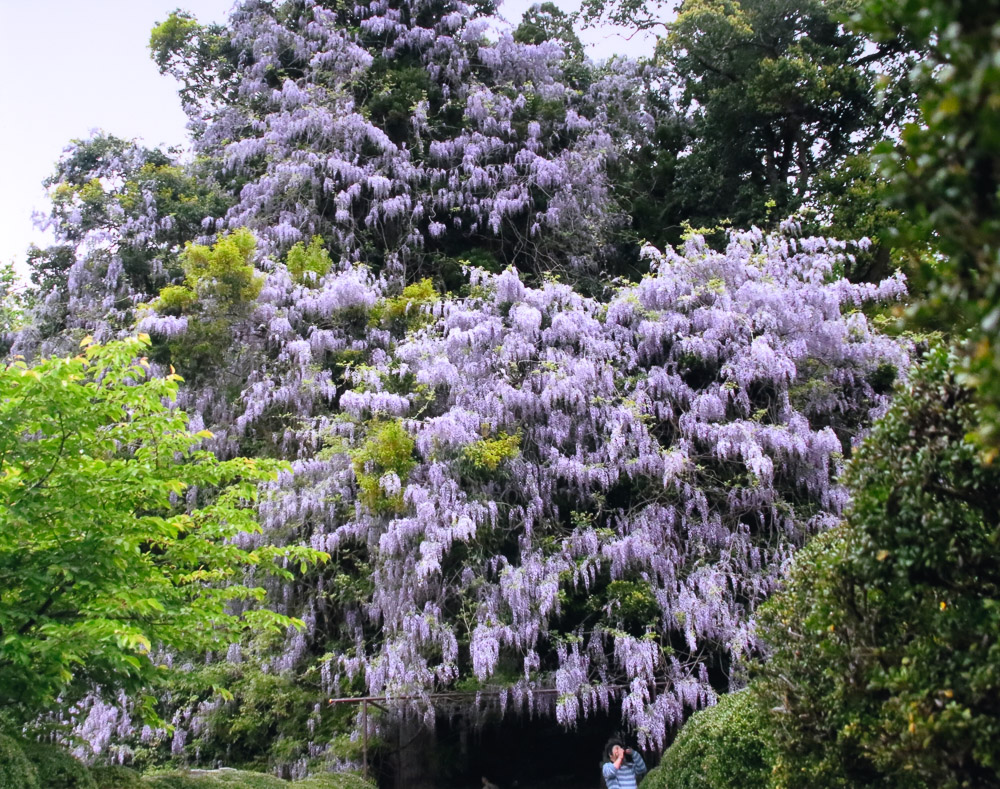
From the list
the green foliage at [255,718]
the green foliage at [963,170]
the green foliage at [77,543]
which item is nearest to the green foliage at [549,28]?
the green foliage at [255,718]

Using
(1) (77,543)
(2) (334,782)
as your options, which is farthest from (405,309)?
(1) (77,543)

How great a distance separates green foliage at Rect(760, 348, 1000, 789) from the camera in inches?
108

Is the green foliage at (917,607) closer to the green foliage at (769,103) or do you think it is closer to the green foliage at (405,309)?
the green foliage at (405,309)

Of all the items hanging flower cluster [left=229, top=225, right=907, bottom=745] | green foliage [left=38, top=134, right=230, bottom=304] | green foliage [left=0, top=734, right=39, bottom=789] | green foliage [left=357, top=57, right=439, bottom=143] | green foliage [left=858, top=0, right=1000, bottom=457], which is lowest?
green foliage [left=0, top=734, right=39, bottom=789]

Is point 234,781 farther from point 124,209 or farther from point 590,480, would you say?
point 124,209

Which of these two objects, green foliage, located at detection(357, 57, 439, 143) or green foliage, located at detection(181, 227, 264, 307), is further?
green foliage, located at detection(357, 57, 439, 143)

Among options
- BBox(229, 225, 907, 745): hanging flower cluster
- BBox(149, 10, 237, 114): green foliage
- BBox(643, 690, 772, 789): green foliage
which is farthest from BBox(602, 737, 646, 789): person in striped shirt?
BBox(149, 10, 237, 114): green foliage

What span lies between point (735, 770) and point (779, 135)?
1254cm

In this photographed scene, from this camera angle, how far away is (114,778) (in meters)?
5.14

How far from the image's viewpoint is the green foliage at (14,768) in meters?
4.05

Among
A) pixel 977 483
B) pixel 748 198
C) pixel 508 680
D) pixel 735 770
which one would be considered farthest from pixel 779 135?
pixel 977 483

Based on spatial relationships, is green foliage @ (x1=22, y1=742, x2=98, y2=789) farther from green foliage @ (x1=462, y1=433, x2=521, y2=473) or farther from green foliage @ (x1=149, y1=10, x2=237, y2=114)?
green foliage @ (x1=149, y1=10, x2=237, y2=114)

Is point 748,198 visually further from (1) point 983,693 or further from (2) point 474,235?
(1) point 983,693

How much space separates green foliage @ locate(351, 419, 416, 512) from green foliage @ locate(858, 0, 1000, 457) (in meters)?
8.00
